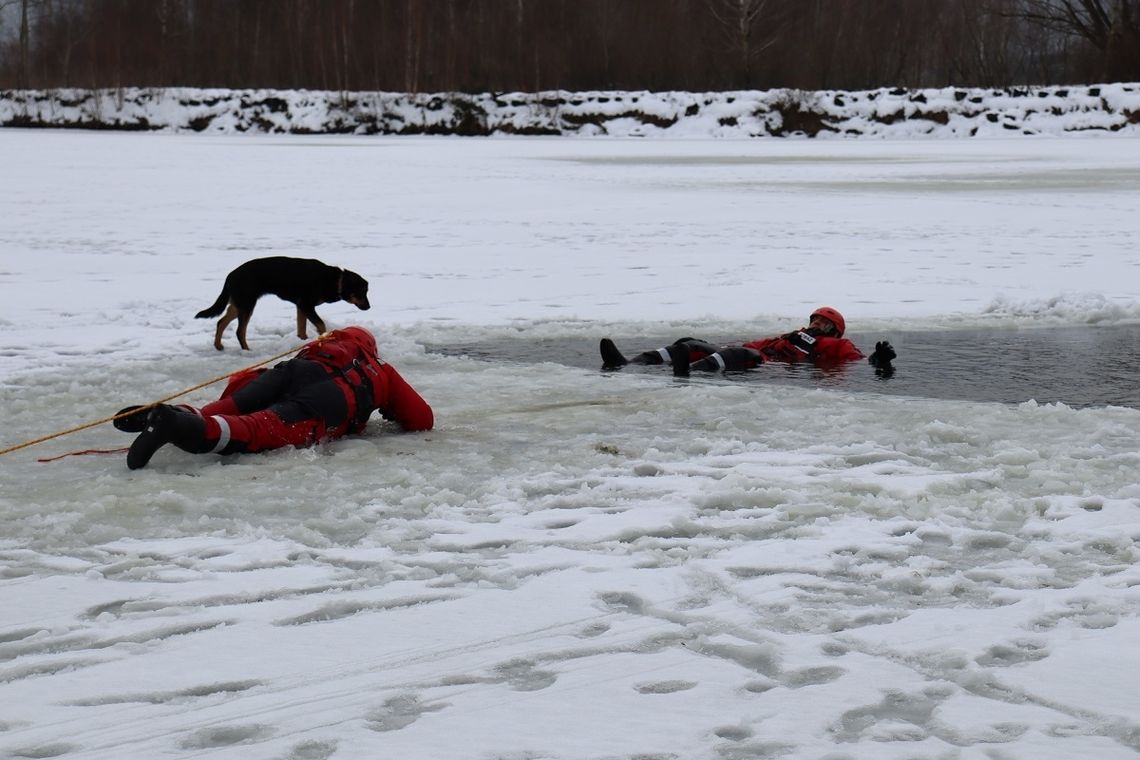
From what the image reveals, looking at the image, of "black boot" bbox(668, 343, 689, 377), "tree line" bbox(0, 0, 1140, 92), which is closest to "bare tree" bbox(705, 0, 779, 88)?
"tree line" bbox(0, 0, 1140, 92)

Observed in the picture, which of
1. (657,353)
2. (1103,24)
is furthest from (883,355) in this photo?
(1103,24)

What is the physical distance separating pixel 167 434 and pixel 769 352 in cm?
369

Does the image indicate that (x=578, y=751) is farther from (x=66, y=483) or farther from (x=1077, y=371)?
(x=1077, y=371)

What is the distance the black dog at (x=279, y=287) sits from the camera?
754cm

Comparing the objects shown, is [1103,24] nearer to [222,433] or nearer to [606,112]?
[606,112]

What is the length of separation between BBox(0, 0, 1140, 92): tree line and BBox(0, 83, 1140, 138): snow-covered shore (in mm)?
2160

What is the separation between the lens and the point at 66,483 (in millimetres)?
4641

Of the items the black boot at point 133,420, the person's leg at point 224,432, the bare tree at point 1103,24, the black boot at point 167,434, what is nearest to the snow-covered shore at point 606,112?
the bare tree at point 1103,24

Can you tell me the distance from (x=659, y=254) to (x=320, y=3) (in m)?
43.6

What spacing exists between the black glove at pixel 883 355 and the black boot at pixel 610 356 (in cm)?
128

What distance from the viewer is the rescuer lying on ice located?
6.91m

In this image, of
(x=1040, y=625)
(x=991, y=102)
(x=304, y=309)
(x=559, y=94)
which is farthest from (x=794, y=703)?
(x=559, y=94)

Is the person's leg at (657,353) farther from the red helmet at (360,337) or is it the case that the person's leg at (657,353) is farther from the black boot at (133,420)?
the black boot at (133,420)

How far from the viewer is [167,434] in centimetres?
463
